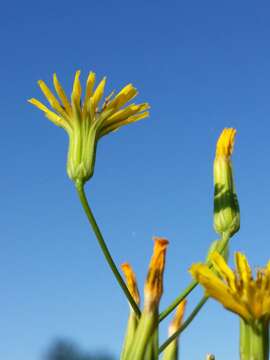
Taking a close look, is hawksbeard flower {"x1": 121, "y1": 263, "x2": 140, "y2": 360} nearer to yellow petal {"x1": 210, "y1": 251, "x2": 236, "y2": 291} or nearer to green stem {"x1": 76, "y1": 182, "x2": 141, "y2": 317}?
green stem {"x1": 76, "y1": 182, "x2": 141, "y2": 317}

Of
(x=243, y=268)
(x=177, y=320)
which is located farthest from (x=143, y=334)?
(x=177, y=320)

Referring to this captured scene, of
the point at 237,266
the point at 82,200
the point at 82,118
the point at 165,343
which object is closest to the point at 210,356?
the point at 165,343

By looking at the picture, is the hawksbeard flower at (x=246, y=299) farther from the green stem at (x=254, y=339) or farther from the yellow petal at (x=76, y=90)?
the yellow petal at (x=76, y=90)

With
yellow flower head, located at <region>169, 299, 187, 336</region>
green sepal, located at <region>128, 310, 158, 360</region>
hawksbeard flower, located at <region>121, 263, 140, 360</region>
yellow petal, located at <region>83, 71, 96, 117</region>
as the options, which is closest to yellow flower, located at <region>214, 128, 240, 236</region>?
yellow flower head, located at <region>169, 299, 187, 336</region>

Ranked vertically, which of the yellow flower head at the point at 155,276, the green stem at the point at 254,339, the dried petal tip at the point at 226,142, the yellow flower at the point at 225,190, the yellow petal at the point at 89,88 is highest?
the yellow petal at the point at 89,88

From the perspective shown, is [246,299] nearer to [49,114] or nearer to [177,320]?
[177,320]

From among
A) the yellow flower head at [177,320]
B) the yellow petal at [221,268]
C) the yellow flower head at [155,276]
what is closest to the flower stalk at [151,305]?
the yellow flower head at [155,276]

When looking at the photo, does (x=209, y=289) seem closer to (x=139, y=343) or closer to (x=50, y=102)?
(x=139, y=343)
